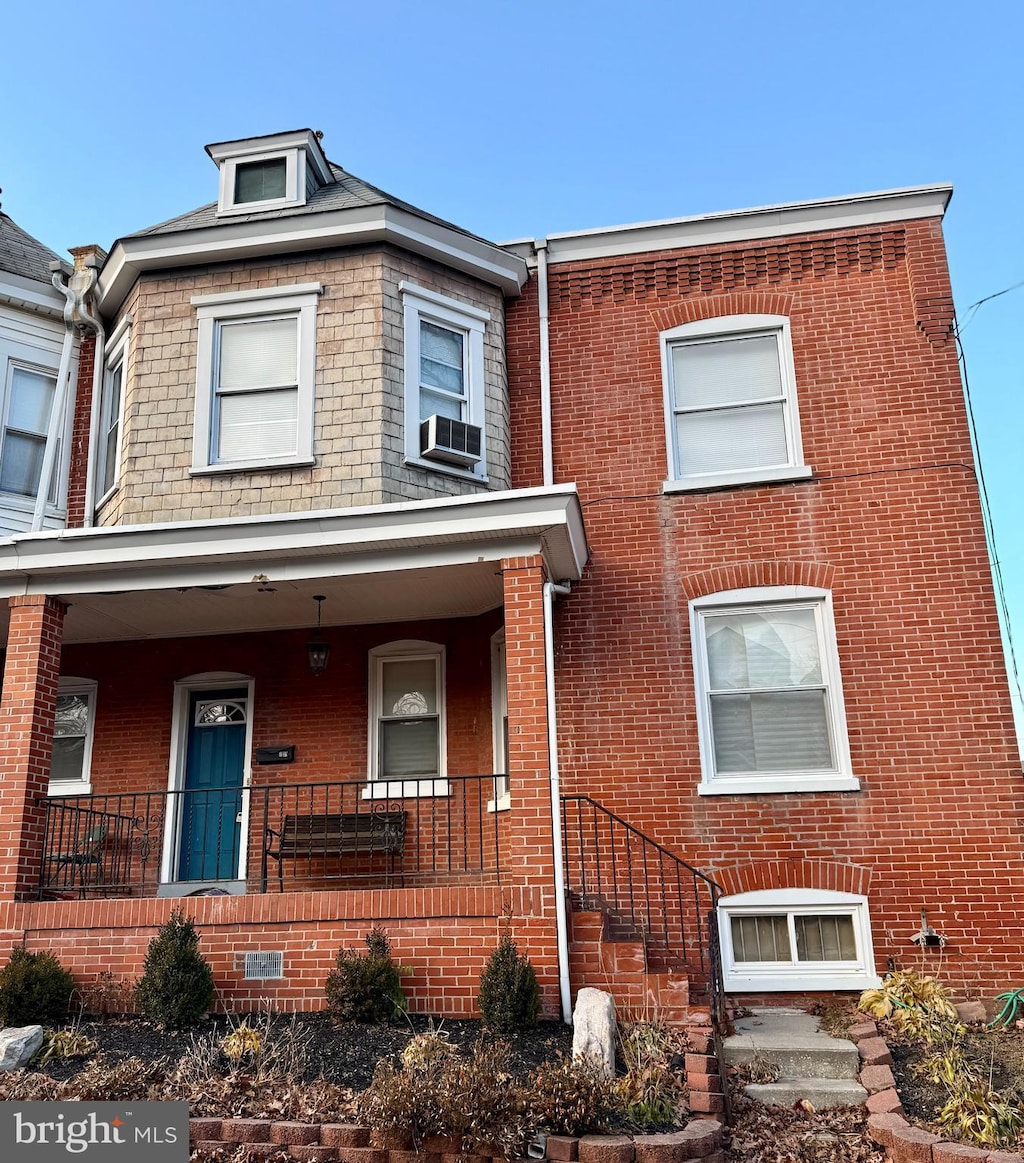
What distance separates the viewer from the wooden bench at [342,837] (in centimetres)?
Answer: 1027

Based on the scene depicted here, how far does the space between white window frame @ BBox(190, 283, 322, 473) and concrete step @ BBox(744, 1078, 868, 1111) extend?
652cm

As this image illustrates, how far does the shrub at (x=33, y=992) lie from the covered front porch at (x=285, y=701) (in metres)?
1.06

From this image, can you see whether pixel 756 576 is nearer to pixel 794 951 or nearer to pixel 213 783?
pixel 794 951

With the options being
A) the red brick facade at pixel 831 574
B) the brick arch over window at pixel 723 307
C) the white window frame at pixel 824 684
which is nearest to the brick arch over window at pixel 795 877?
the red brick facade at pixel 831 574

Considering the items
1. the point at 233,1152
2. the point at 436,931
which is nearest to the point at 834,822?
the point at 436,931

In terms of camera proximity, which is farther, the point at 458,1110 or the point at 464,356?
the point at 464,356

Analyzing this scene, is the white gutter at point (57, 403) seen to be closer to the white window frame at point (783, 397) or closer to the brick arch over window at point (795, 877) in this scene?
the white window frame at point (783, 397)

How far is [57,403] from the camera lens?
1199 cm

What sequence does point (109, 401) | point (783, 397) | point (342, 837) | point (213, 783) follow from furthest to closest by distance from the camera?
point (109, 401) → point (213, 783) → point (783, 397) → point (342, 837)

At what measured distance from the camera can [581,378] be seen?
Answer: 11672 mm

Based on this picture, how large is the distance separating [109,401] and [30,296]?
1393 mm

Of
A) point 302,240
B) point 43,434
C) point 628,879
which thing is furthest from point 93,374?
point 628,879

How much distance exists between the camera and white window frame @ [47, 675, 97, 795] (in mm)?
11672

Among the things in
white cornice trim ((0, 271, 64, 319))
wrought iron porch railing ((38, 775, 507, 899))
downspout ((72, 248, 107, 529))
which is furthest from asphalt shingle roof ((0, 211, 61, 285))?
wrought iron porch railing ((38, 775, 507, 899))
